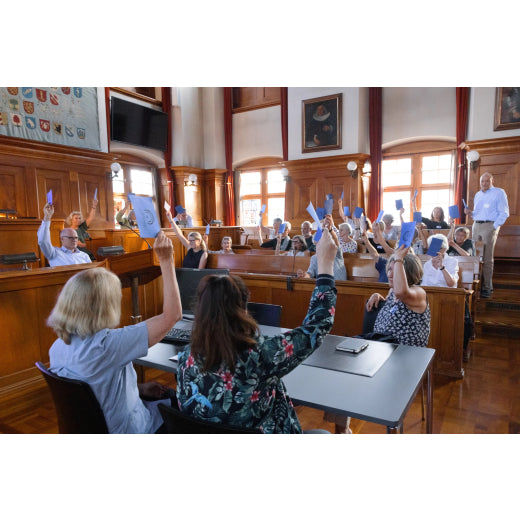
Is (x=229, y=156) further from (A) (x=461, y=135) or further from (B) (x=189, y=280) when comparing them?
(B) (x=189, y=280)

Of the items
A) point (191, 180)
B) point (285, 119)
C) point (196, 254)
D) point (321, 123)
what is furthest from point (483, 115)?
point (191, 180)

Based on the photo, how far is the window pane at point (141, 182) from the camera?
10.3 metres

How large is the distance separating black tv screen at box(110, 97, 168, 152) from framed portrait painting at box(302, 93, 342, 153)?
11.9 ft

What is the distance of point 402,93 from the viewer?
8.86 m

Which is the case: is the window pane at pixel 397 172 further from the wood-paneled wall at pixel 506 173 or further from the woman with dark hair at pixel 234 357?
the woman with dark hair at pixel 234 357

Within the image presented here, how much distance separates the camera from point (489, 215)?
631 cm

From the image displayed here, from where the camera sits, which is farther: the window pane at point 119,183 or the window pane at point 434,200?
the window pane at point 119,183

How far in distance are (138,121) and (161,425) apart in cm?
918

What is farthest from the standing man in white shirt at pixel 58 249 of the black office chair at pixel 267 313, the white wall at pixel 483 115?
the white wall at pixel 483 115

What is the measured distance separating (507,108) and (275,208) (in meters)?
5.61

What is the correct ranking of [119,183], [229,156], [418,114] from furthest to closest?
1. [229,156]
2. [119,183]
3. [418,114]

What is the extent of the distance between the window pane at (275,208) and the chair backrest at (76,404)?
9.51m

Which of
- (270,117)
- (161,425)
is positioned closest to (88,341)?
(161,425)

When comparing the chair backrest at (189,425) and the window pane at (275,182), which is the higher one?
the window pane at (275,182)
